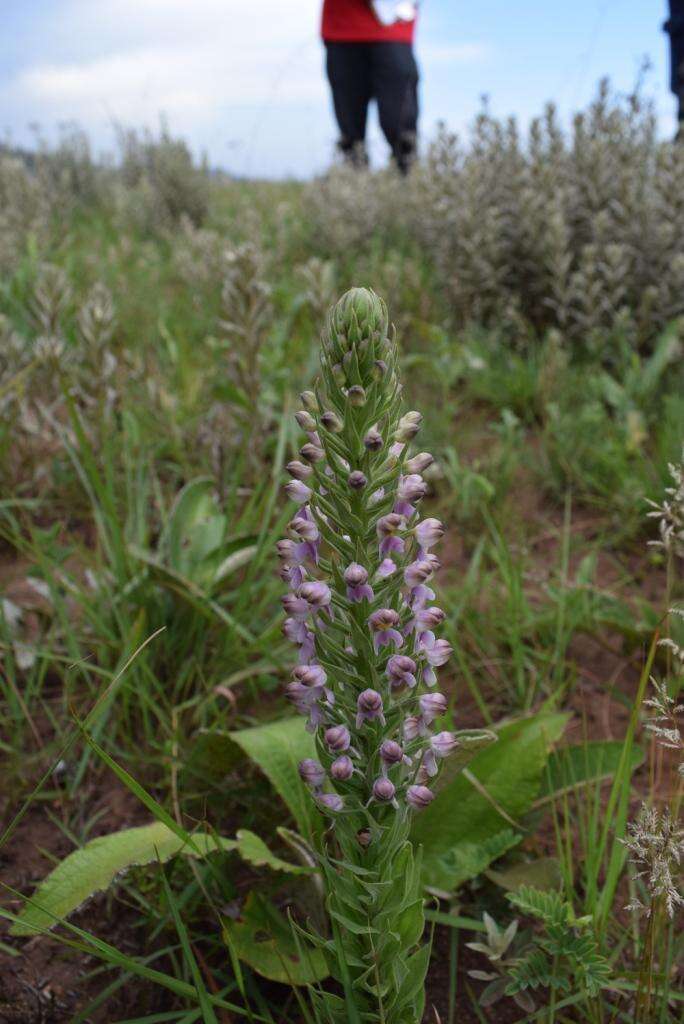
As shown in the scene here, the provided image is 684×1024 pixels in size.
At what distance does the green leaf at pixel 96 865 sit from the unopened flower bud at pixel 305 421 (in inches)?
30.4

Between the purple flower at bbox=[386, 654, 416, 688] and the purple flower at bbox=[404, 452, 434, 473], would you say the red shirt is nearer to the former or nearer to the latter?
the purple flower at bbox=[404, 452, 434, 473]

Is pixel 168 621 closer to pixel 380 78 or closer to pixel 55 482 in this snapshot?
pixel 55 482

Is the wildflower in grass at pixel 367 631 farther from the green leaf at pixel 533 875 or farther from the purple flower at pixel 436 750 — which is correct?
the green leaf at pixel 533 875

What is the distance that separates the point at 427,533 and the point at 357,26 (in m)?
9.32

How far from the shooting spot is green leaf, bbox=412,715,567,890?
68.8 inches

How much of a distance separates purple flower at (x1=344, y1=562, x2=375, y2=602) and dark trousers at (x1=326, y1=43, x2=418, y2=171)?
8.33 m

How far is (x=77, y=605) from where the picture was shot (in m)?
2.72

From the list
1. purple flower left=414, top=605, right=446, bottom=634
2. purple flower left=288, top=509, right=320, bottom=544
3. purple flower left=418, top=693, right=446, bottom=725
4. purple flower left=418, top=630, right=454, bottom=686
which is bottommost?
purple flower left=418, top=693, right=446, bottom=725

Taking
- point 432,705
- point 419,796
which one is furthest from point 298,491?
point 419,796

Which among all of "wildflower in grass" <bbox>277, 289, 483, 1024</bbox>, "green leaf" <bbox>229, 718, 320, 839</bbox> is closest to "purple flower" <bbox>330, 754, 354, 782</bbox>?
"wildflower in grass" <bbox>277, 289, 483, 1024</bbox>

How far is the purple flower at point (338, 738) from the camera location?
1148 millimetres

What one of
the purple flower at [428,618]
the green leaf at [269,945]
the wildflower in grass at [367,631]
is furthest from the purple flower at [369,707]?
the green leaf at [269,945]

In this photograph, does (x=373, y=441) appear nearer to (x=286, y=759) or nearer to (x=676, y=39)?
(x=286, y=759)

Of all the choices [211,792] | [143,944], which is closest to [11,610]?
[211,792]
